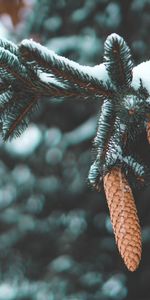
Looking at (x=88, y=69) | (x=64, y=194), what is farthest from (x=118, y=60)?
(x=64, y=194)

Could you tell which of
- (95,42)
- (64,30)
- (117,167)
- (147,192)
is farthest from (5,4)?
(64,30)

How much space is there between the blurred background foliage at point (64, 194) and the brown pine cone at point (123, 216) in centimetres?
307

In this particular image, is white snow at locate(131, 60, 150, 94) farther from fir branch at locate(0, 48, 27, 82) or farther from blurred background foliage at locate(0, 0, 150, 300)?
blurred background foliage at locate(0, 0, 150, 300)

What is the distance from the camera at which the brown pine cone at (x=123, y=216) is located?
90 cm

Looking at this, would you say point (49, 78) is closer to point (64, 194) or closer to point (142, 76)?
point (142, 76)

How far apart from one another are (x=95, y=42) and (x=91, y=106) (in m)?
0.51

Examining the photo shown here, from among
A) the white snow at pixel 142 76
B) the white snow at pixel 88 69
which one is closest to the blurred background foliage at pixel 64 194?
the white snow at pixel 142 76

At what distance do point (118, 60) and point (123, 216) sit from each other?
257mm

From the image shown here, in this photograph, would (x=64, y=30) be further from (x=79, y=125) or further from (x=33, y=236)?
(x=33, y=236)

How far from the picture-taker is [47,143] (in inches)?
188

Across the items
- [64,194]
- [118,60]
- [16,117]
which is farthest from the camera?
[64,194]

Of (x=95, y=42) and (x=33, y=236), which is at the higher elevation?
(x=95, y=42)

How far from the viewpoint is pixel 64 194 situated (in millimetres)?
4527

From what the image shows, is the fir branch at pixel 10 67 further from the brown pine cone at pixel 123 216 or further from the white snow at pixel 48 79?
the brown pine cone at pixel 123 216
